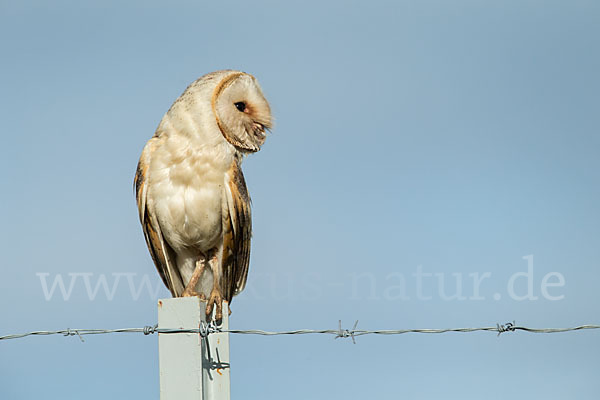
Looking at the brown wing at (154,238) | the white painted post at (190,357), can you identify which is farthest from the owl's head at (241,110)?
the white painted post at (190,357)

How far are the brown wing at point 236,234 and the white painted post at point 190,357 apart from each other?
1447 mm

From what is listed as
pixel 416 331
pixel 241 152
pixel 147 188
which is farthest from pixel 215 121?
pixel 416 331

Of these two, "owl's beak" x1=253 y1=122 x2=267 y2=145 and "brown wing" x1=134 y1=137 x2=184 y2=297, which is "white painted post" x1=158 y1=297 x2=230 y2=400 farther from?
"owl's beak" x1=253 y1=122 x2=267 y2=145

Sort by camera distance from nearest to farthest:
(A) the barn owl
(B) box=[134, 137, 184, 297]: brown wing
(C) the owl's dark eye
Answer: (A) the barn owl
(B) box=[134, 137, 184, 297]: brown wing
(C) the owl's dark eye

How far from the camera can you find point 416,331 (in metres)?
3.69

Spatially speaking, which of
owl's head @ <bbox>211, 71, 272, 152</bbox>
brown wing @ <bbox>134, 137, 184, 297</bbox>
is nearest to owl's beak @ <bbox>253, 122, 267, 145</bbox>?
owl's head @ <bbox>211, 71, 272, 152</bbox>

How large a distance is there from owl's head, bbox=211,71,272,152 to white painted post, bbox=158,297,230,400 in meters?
1.74

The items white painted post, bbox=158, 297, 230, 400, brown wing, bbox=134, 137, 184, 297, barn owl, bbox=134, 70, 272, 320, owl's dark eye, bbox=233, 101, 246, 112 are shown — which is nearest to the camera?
white painted post, bbox=158, 297, 230, 400

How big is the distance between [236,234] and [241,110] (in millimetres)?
843

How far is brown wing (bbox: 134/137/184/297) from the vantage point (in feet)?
17.6

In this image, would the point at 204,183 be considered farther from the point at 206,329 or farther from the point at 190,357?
the point at 190,357

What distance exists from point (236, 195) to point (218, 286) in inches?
24.5

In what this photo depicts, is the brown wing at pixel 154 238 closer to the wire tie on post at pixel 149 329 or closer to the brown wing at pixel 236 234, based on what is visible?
the brown wing at pixel 236 234

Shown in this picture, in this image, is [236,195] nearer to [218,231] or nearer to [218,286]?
[218,231]
